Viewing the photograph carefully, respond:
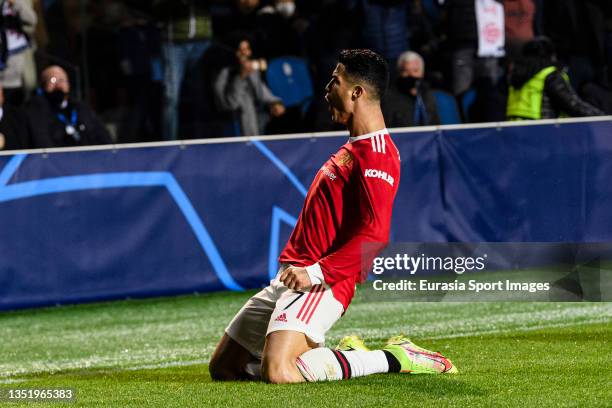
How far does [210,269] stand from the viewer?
1200 cm

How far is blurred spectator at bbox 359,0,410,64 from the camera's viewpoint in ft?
49.7

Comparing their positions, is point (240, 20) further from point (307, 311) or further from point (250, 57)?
point (307, 311)

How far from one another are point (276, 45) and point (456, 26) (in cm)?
211

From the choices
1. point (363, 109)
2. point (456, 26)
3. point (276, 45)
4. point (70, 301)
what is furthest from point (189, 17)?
point (363, 109)

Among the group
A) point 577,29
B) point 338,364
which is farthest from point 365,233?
point 577,29

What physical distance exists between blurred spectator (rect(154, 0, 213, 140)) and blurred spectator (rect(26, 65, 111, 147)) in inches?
50.2

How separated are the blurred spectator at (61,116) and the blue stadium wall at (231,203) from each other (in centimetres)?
184

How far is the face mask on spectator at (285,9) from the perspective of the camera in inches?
612

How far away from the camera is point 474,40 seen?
15.1m

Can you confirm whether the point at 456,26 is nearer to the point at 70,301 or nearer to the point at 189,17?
the point at 189,17

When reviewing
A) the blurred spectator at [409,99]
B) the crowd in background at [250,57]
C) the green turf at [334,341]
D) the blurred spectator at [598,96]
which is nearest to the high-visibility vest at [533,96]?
the crowd in background at [250,57]

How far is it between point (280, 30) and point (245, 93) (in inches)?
39.9

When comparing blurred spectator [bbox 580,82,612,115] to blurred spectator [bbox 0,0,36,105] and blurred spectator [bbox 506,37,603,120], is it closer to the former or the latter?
blurred spectator [bbox 506,37,603,120]

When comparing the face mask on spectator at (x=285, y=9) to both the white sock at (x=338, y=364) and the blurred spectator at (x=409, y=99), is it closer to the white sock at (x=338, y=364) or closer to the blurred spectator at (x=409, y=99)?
the blurred spectator at (x=409, y=99)
